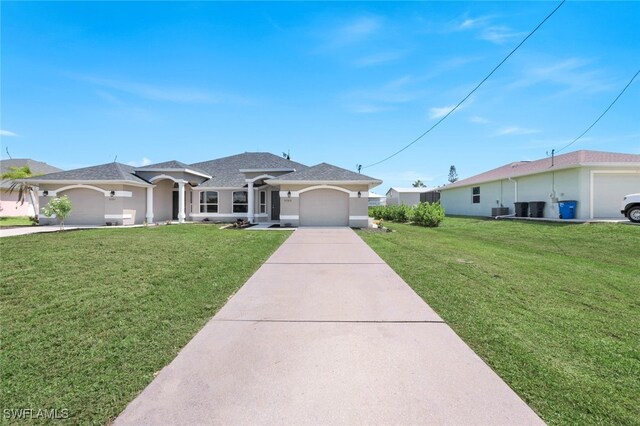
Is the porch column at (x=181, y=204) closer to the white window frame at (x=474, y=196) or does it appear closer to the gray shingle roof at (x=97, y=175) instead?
the gray shingle roof at (x=97, y=175)

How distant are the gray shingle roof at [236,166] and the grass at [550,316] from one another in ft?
49.7

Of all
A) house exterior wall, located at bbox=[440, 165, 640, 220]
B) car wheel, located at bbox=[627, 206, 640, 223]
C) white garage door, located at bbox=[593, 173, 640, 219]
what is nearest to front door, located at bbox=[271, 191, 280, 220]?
house exterior wall, located at bbox=[440, 165, 640, 220]

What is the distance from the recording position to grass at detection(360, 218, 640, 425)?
259 cm

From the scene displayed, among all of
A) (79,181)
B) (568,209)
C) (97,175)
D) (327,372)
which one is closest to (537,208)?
(568,209)

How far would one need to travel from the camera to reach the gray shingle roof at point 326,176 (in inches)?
676

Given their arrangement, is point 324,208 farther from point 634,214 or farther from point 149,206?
point 634,214

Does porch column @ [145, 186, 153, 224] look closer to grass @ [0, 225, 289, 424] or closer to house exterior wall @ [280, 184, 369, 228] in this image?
house exterior wall @ [280, 184, 369, 228]

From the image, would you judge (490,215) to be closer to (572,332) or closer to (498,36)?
(498,36)

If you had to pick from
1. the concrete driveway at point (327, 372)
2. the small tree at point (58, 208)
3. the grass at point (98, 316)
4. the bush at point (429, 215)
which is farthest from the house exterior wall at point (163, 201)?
the concrete driveway at point (327, 372)

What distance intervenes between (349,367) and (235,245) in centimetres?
794

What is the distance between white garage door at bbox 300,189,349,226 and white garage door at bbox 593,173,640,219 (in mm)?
13596

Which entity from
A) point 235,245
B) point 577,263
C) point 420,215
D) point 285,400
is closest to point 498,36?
point 577,263

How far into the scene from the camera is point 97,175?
18.8m

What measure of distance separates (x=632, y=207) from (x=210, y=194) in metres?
24.2
